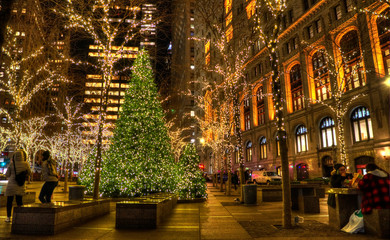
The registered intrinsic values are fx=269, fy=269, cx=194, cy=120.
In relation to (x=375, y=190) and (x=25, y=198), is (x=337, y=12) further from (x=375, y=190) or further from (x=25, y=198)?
(x=25, y=198)

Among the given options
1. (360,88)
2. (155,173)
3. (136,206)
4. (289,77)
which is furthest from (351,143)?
(136,206)

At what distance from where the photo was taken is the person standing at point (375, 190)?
5852mm

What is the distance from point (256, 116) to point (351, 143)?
22055mm

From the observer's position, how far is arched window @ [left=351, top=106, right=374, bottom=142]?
29.0 metres

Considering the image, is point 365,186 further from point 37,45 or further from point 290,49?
point 290,49

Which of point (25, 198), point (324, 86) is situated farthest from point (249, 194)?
point (324, 86)

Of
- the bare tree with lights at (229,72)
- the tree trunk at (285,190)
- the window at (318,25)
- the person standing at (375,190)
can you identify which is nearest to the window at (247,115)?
the window at (318,25)

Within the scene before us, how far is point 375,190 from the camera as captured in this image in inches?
234

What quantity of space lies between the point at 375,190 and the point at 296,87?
3744 centimetres

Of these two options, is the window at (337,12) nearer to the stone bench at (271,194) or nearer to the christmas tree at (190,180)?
the stone bench at (271,194)

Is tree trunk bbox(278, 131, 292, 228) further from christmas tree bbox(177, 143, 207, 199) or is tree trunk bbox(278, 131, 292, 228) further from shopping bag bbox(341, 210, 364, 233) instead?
christmas tree bbox(177, 143, 207, 199)

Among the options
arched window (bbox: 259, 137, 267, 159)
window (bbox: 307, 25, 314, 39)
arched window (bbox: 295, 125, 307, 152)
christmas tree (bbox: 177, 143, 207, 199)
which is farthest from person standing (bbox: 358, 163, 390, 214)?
arched window (bbox: 259, 137, 267, 159)

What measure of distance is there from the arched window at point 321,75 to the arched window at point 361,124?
4827 mm

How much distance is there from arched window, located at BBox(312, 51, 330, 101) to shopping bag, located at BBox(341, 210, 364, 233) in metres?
30.7
